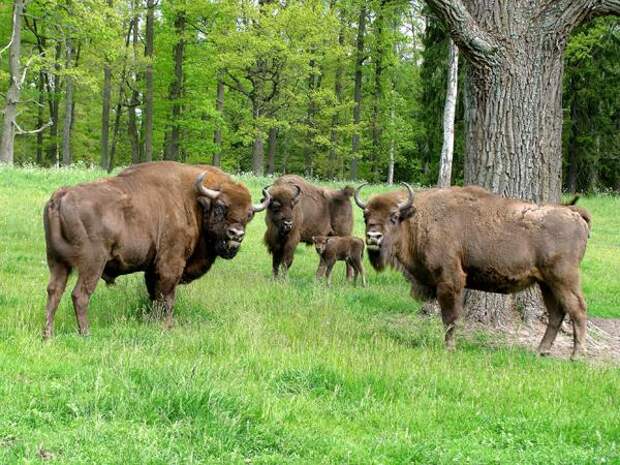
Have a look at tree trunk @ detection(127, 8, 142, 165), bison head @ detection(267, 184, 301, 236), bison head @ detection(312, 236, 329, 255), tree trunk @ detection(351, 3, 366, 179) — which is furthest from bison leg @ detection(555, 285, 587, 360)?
tree trunk @ detection(351, 3, 366, 179)

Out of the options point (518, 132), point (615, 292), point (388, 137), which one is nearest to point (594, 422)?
point (518, 132)

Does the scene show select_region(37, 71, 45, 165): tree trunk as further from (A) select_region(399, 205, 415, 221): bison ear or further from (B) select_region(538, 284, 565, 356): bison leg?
(B) select_region(538, 284, 565, 356): bison leg

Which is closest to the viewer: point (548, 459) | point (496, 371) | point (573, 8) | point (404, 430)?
point (548, 459)

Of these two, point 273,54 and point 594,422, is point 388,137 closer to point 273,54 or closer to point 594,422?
point 273,54

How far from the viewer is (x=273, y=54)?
120 feet

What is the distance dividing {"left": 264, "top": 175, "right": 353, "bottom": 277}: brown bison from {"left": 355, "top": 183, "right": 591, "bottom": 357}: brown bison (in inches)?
187

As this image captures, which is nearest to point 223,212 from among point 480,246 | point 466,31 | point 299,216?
point 480,246

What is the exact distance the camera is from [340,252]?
44.4 ft

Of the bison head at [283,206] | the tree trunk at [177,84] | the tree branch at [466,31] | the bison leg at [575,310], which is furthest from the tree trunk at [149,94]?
the bison leg at [575,310]

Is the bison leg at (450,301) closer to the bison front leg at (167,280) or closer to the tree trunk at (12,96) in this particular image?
the bison front leg at (167,280)

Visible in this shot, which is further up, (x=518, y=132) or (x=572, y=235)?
(x=518, y=132)

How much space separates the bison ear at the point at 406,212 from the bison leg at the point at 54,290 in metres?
4.05

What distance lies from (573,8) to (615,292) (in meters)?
6.29

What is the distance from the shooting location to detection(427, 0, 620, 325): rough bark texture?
9281 millimetres
